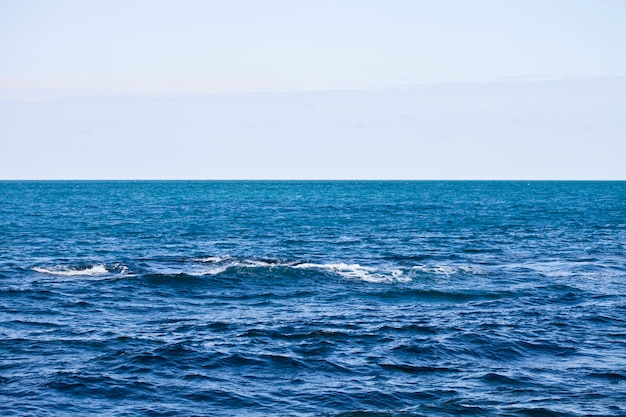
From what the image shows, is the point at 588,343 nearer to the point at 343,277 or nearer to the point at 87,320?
the point at 343,277

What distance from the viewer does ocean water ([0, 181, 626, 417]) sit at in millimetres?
25703

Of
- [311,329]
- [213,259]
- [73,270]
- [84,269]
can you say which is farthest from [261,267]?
[311,329]

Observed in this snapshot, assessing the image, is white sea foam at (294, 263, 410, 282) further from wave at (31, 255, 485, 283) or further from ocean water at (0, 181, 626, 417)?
ocean water at (0, 181, 626, 417)

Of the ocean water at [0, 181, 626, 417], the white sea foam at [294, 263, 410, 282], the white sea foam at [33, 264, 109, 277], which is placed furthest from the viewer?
the white sea foam at [33, 264, 109, 277]

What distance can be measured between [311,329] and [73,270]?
25.0 meters

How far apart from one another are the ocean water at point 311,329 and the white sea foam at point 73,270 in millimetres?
214

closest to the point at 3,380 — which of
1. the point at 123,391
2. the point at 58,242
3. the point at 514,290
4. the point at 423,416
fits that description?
the point at 123,391

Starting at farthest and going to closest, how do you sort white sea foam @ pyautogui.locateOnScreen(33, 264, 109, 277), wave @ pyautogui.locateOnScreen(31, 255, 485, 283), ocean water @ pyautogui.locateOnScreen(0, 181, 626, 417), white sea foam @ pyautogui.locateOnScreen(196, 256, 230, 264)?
white sea foam @ pyautogui.locateOnScreen(196, 256, 230, 264) < white sea foam @ pyautogui.locateOnScreen(33, 264, 109, 277) < wave @ pyautogui.locateOnScreen(31, 255, 485, 283) < ocean water @ pyautogui.locateOnScreen(0, 181, 626, 417)

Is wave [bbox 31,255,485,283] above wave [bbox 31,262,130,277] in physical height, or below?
above

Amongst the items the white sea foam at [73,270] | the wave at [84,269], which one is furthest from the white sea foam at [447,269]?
the white sea foam at [73,270]

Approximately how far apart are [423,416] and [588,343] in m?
13.2

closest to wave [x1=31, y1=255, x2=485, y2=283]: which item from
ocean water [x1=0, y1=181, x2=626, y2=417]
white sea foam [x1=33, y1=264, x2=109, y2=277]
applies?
white sea foam [x1=33, y1=264, x2=109, y2=277]

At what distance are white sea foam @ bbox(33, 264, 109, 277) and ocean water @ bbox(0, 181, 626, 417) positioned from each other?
214mm

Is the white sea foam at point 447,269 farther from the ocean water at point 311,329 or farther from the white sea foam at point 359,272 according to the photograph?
the white sea foam at point 359,272
